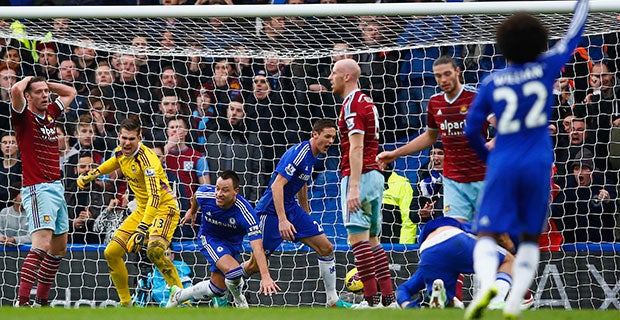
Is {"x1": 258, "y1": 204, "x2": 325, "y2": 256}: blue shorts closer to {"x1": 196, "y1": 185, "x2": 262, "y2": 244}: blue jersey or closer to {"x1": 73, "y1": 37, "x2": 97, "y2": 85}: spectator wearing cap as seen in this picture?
{"x1": 196, "y1": 185, "x2": 262, "y2": 244}: blue jersey

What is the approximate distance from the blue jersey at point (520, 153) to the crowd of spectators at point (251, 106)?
5.23m

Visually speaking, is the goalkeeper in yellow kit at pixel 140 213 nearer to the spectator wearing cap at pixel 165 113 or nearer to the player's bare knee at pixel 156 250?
the player's bare knee at pixel 156 250

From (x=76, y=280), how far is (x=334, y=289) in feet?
10.1

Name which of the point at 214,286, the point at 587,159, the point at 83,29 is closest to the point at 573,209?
the point at 587,159

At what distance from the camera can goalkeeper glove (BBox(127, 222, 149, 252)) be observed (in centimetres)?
1058

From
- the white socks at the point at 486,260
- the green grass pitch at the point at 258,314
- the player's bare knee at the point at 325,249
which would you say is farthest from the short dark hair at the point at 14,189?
the white socks at the point at 486,260

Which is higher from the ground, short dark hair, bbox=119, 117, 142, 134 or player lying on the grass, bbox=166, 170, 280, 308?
short dark hair, bbox=119, 117, 142, 134

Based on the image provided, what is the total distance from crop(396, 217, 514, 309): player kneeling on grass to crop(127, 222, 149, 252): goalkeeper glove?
3.98 metres

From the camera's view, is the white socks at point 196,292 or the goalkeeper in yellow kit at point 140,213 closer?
the white socks at point 196,292

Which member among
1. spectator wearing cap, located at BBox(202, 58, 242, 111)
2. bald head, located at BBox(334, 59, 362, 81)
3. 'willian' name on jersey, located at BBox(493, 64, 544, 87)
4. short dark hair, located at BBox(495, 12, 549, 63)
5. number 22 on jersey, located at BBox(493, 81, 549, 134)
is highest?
spectator wearing cap, located at BBox(202, 58, 242, 111)

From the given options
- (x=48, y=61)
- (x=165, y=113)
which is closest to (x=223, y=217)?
(x=165, y=113)

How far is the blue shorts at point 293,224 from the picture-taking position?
10.4m

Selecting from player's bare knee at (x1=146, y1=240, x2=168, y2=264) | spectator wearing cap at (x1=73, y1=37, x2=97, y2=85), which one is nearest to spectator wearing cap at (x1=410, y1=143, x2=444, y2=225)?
player's bare knee at (x1=146, y1=240, x2=168, y2=264)

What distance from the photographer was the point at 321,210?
39.0 ft
